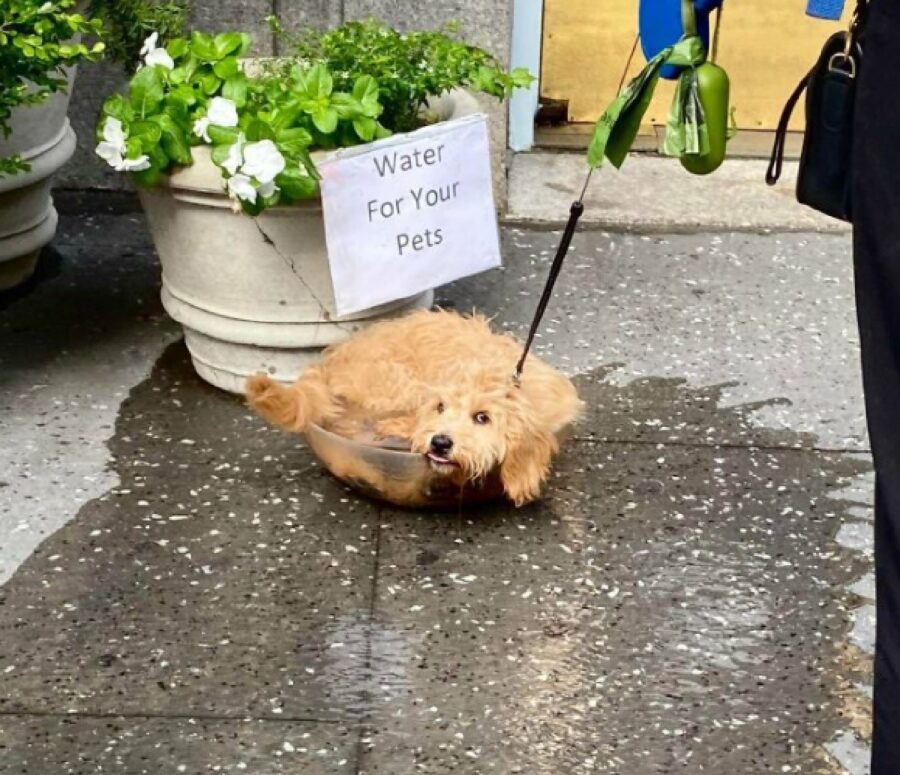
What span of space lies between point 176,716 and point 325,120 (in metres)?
1.35

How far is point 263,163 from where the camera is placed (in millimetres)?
2785

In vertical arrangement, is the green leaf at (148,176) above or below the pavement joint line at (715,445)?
above

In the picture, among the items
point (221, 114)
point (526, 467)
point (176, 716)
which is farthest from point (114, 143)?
point (176, 716)

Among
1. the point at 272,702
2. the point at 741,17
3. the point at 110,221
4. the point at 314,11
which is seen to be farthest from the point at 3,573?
the point at 741,17

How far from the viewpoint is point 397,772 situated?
7.02 feet

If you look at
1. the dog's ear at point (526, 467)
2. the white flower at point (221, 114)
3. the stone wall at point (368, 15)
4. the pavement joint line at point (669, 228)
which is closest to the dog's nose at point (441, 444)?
the dog's ear at point (526, 467)

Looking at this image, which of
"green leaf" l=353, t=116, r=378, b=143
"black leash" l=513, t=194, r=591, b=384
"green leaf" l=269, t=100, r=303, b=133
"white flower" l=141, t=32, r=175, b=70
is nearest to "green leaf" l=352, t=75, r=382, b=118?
"green leaf" l=353, t=116, r=378, b=143

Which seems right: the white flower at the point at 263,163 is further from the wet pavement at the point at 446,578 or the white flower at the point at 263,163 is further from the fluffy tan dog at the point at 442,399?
the wet pavement at the point at 446,578

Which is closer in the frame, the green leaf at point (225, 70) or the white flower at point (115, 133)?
the white flower at point (115, 133)

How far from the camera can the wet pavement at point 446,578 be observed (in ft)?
7.30

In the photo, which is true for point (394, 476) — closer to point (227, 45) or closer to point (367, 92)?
point (367, 92)

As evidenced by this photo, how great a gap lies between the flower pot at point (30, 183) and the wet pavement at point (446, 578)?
17 cm

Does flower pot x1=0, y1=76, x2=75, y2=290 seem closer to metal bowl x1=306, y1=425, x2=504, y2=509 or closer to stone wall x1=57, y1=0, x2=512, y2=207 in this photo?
stone wall x1=57, y1=0, x2=512, y2=207

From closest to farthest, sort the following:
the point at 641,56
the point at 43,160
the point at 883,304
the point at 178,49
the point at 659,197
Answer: the point at 883,304 < the point at 178,49 < the point at 43,160 < the point at 659,197 < the point at 641,56
